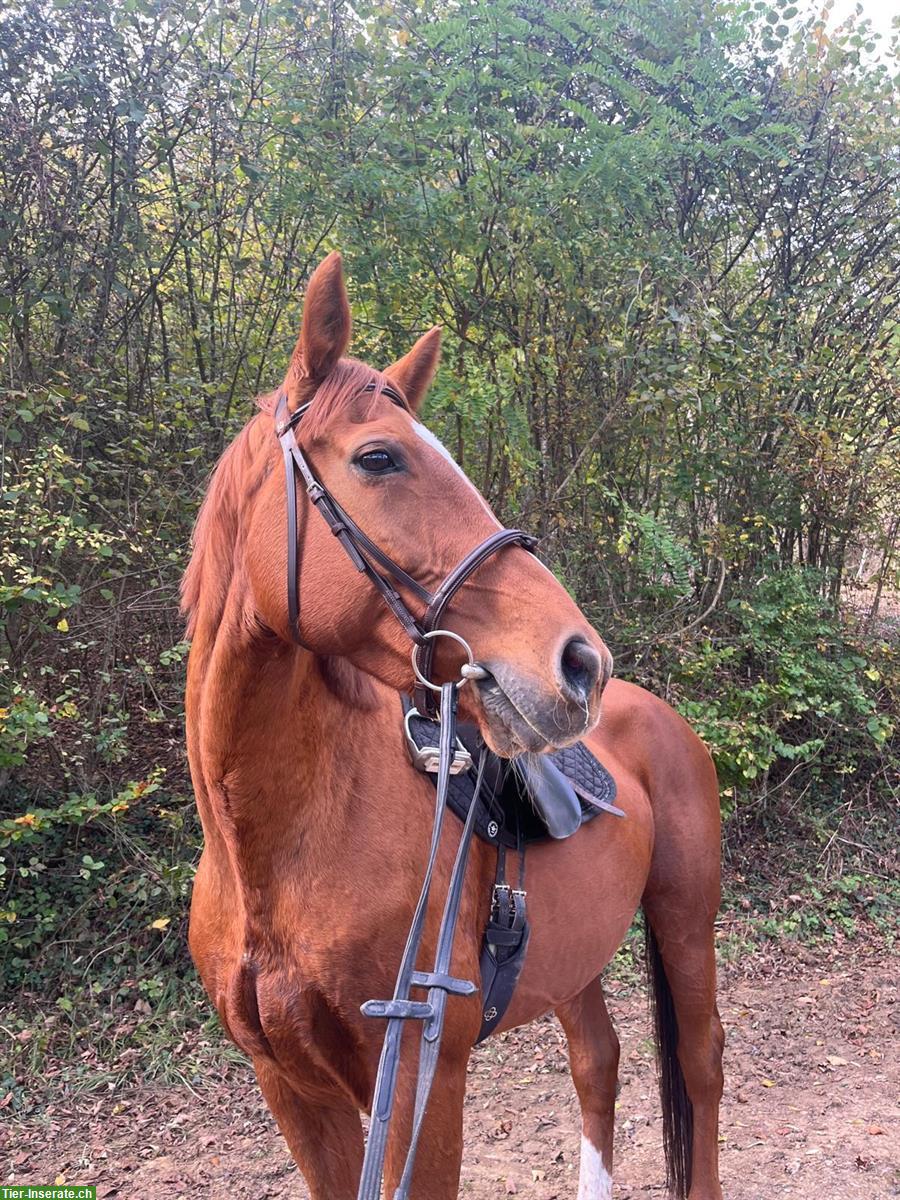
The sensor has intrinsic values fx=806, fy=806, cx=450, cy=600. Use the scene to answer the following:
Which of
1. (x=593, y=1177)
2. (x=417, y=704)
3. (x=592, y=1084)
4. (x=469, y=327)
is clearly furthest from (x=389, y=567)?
(x=469, y=327)

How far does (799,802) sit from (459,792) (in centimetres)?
529

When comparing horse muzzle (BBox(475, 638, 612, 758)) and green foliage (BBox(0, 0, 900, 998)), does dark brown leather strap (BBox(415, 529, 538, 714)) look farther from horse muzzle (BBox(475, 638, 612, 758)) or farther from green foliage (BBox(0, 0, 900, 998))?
green foliage (BBox(0, 0, 900, 998))

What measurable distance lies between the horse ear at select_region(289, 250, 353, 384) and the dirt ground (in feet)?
10.7

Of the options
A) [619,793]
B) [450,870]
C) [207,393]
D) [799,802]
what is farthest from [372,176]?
[799,802]

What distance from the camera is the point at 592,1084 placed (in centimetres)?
309

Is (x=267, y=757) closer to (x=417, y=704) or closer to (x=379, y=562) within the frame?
(x=417, y=704)

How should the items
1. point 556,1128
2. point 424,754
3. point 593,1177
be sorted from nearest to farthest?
1. point 424,754
2. point 593,1177
3. point 556,1128

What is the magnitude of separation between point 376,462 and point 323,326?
295 mm

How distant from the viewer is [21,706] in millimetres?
3660

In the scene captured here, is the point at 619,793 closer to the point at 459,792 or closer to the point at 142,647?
the point at 459,792

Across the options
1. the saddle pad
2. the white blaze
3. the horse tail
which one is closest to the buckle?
the saddle pad

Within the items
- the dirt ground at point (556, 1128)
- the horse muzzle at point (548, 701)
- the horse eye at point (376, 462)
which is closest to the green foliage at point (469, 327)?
the dirt ground at point (556, 1128)

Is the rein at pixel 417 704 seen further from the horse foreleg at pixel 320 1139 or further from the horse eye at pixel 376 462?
the horse foreleg at pixel 320 1139

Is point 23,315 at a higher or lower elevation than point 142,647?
higher
